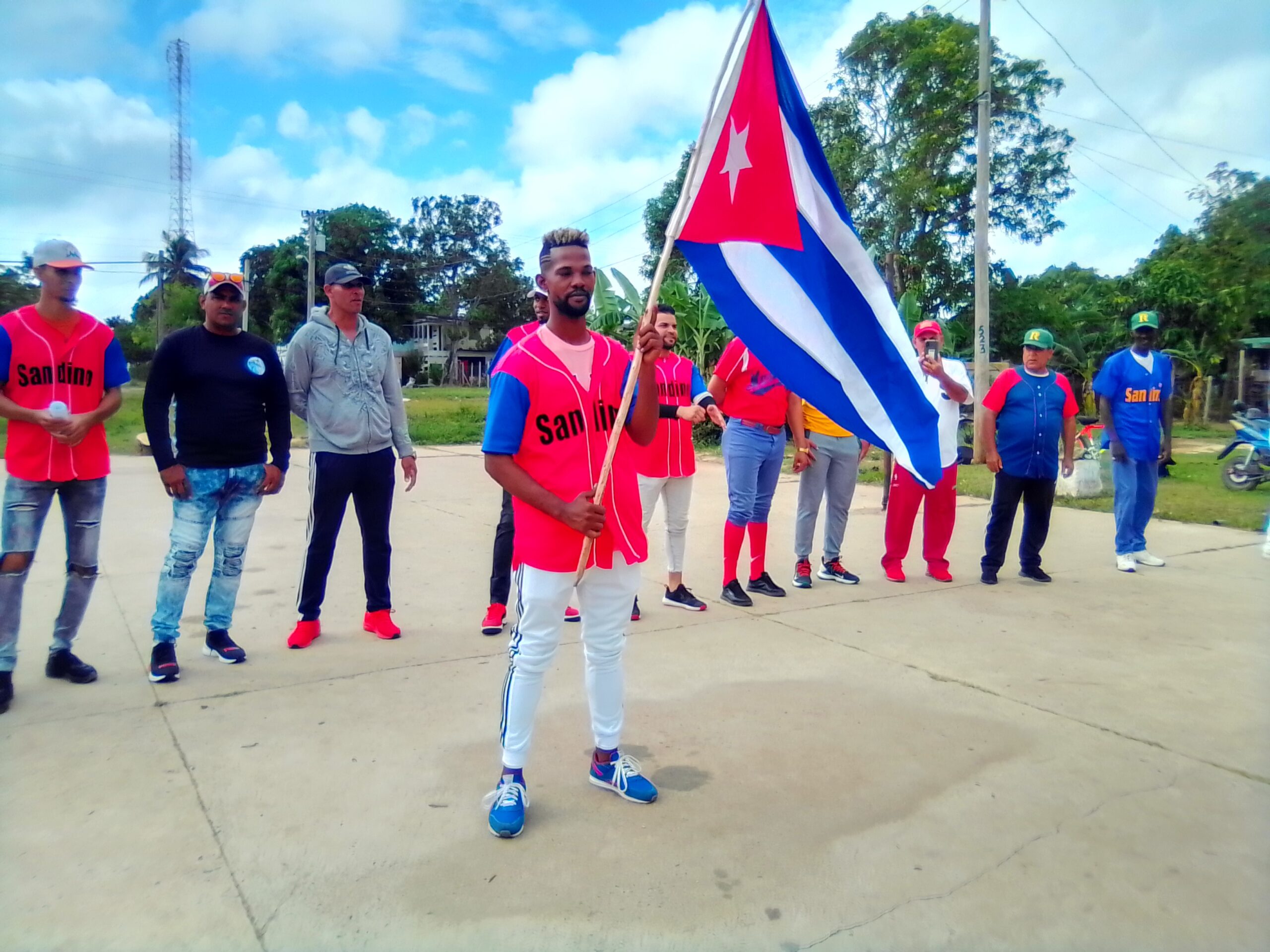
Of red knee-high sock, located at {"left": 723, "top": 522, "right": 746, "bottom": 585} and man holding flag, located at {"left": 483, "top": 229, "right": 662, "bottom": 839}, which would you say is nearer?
man holding flag, located at {"left": 483, "top": 229, "right": 662, "bottom": 839}

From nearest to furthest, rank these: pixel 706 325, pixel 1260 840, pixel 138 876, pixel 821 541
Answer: pixel 138 876 → pixel 1260 840 → pixel 821 541 → pixel 706 325

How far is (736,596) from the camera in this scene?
226 inches

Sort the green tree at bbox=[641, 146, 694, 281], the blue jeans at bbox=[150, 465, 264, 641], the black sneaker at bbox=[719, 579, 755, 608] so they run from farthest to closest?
the green tree at bbox=[641, 146, 694, 281] < the black sneaker at bbox=[719, 579, 755, 608] < the blue jeans at bbox=[150, 465, 264, 641]

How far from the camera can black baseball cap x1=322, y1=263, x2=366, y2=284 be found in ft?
15.5

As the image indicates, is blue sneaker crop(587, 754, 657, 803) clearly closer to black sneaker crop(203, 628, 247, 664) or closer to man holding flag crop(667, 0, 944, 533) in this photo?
man holding flag crop(667, 0, 944, 533)

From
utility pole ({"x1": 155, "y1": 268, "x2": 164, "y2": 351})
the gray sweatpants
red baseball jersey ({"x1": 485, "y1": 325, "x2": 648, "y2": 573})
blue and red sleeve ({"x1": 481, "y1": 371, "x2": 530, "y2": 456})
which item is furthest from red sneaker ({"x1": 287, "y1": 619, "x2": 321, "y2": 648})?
utility pole ({"x1": 155, "y1": 268, "x2": 164, "y2": 351})

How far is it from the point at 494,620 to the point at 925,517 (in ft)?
11.0

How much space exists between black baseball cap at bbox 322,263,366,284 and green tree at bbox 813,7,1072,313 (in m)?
22.6

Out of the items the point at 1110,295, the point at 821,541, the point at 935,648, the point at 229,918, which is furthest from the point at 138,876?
the point at 1110,295

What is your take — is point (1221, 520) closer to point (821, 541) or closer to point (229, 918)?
point (821, 541)

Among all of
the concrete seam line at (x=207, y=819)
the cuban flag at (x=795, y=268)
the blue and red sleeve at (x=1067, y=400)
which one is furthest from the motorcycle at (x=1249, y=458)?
the concrete seam line at (x=207, y=819)

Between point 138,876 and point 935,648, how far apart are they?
3.87m

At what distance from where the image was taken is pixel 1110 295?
95.2 ft

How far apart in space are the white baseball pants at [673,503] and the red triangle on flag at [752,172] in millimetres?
2281
